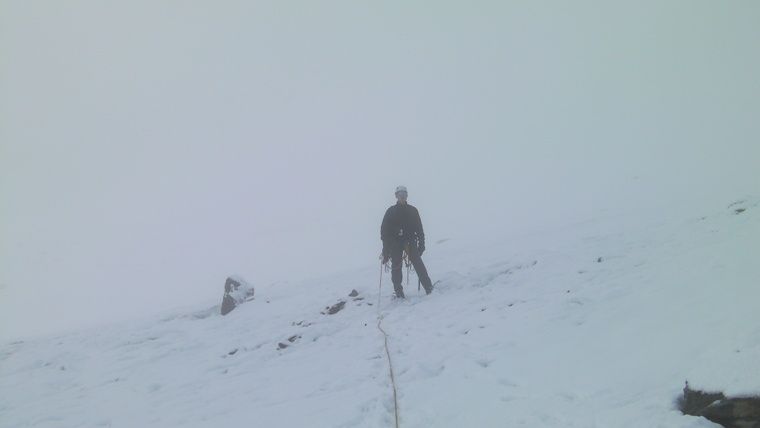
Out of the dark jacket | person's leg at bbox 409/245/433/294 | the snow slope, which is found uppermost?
the dark jacket

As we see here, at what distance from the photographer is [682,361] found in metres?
4.54

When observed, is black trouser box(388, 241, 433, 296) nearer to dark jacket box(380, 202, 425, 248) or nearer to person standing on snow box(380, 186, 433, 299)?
person standing on snow box(380, 186, 433, 299)

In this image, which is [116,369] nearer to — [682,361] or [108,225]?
[682,361]

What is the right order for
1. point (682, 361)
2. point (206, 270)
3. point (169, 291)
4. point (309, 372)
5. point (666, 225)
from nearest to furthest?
point (682, 361) < point (309, 372) < point (666, 225) < point (169, 291) < point (206, 270)

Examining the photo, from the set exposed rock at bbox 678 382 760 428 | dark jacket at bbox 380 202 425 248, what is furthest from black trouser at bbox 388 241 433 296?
exposed rock at bbox 678 382 760 428

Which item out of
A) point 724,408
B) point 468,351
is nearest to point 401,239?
point 468,351

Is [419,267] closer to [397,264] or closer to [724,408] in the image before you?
[397,264]

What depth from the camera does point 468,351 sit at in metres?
6.54

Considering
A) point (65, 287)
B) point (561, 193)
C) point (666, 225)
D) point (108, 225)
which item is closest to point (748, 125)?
point (561, 193)

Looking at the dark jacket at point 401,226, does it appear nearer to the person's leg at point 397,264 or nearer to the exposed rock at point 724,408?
the person's leg at point 397,264

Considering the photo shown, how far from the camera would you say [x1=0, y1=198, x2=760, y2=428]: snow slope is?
4570mm

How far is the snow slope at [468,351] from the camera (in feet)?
15.0

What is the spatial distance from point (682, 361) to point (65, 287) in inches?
1920

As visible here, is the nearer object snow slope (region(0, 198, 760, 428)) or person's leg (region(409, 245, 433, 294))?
snow slope (region(0, 198, 760, 428))
